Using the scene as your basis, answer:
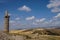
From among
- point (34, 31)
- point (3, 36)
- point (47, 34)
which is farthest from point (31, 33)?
point (3, 36)

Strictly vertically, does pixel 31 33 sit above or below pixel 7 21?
below

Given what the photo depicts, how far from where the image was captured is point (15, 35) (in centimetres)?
1608

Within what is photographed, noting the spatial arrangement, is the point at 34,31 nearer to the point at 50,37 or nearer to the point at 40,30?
the point at 40,30

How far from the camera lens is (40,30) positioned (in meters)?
16.5

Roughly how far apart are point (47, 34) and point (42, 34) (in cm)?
42

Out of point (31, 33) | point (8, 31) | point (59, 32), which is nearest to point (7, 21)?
point (8, 31)

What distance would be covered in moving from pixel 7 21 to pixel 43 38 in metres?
3.26

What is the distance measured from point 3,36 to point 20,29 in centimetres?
154

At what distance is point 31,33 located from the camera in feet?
54.2

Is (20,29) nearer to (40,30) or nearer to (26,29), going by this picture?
(26,29)

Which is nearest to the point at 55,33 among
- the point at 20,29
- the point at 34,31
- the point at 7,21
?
the point at 34,31

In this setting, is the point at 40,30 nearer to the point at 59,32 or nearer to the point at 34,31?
the point at 34,31

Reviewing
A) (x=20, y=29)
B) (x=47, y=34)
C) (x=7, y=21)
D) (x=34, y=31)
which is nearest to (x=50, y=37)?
(x=47, y=34)

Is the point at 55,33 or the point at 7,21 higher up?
the point at 7,21
